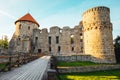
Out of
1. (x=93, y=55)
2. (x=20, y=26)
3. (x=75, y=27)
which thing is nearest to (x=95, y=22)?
(x=93, y=55)

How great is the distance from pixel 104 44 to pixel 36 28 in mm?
18501

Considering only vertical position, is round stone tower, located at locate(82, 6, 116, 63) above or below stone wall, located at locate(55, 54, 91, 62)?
above

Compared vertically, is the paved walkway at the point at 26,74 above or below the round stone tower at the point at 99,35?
below

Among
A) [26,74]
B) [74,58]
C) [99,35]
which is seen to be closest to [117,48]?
[99,35]

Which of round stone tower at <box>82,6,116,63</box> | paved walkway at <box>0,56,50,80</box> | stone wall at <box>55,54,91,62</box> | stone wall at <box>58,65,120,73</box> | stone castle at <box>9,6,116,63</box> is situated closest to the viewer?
paved walkway at <box>0,56,50,80</box>

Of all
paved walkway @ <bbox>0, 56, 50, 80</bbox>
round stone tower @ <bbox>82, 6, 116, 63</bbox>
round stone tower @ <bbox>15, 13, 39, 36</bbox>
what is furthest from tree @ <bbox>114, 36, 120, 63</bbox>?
paved walkway @ <bbox>0, 56, 50, 80</bbox>

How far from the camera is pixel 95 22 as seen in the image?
25.3m

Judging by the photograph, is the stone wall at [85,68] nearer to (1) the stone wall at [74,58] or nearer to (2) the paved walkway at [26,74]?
(1) the stone wall at [74,58]

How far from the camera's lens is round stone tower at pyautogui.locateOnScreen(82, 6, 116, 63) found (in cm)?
2406

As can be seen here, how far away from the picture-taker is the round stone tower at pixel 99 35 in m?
24.1

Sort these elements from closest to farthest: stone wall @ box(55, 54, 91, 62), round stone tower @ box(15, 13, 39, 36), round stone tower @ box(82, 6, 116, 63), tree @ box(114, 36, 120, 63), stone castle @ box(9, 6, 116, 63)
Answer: round stone tower @ box(82, 6, 116, 63) → stone wall @ box(55, 54, 91, 62) → stone castle @ box(9, 6, 116, 63) → tree @ box(114, 36, 120, 63) → round stone tower @ box(15, 13, 39, 36)

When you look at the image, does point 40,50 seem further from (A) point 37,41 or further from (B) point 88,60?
(B) point 88,60

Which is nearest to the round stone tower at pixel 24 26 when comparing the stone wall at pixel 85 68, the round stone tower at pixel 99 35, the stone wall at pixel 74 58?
the stone wall at pixel 74 58

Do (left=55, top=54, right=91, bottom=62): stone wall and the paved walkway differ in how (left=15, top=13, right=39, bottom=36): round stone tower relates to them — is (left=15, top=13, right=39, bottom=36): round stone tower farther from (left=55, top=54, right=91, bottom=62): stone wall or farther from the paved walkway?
the paved walkway
